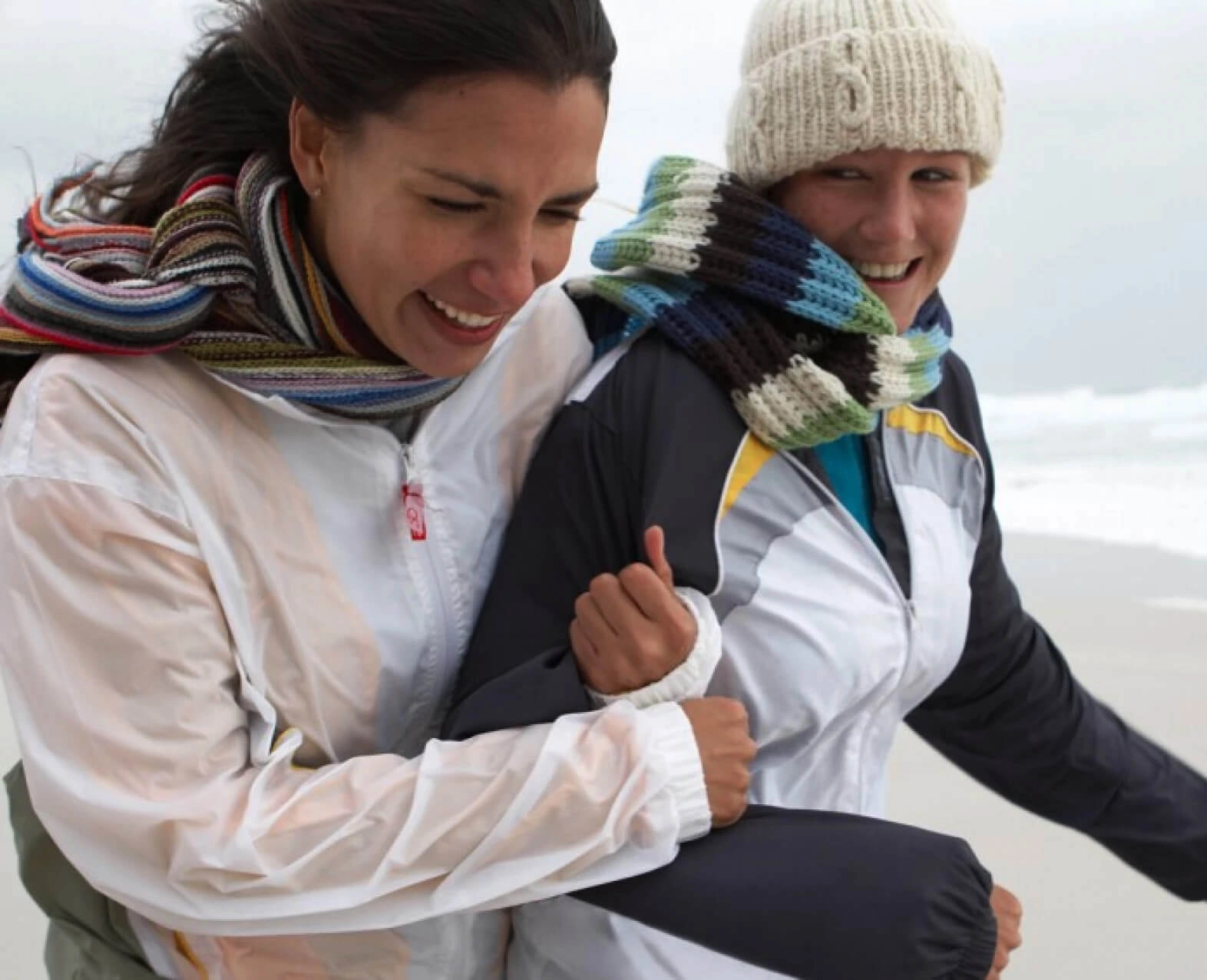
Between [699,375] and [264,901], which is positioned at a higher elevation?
[699,375]

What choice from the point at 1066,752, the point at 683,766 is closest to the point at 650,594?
the point at 683,766

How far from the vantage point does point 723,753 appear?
4.51 ft

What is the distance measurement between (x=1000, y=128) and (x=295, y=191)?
778 millimetres

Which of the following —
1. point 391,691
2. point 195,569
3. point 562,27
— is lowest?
point 391,691

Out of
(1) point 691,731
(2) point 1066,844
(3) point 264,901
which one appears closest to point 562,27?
(1) point 691,731

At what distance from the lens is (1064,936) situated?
9.80 ft

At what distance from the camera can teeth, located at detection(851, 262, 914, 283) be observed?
164 cm

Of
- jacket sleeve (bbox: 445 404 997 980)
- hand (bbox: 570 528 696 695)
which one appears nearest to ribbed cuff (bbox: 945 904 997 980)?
jacket sleeve (bbox: 445 404 997 980)

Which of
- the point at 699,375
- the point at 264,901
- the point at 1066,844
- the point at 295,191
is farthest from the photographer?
the point at 1066,844

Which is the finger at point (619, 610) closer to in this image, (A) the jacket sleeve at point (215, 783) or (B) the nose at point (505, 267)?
(A) the jacket sleeve at point (215, 783)

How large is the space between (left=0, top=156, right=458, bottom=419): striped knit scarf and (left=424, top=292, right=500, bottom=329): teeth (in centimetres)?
7

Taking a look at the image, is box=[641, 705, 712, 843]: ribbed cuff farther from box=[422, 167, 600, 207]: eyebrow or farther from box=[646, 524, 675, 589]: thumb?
box=[422, 167, 600, 207]: eyebrow

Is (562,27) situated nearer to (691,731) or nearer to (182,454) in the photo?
(182,454)

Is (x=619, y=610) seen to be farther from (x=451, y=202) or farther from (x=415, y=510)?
(x=451, y=202)
